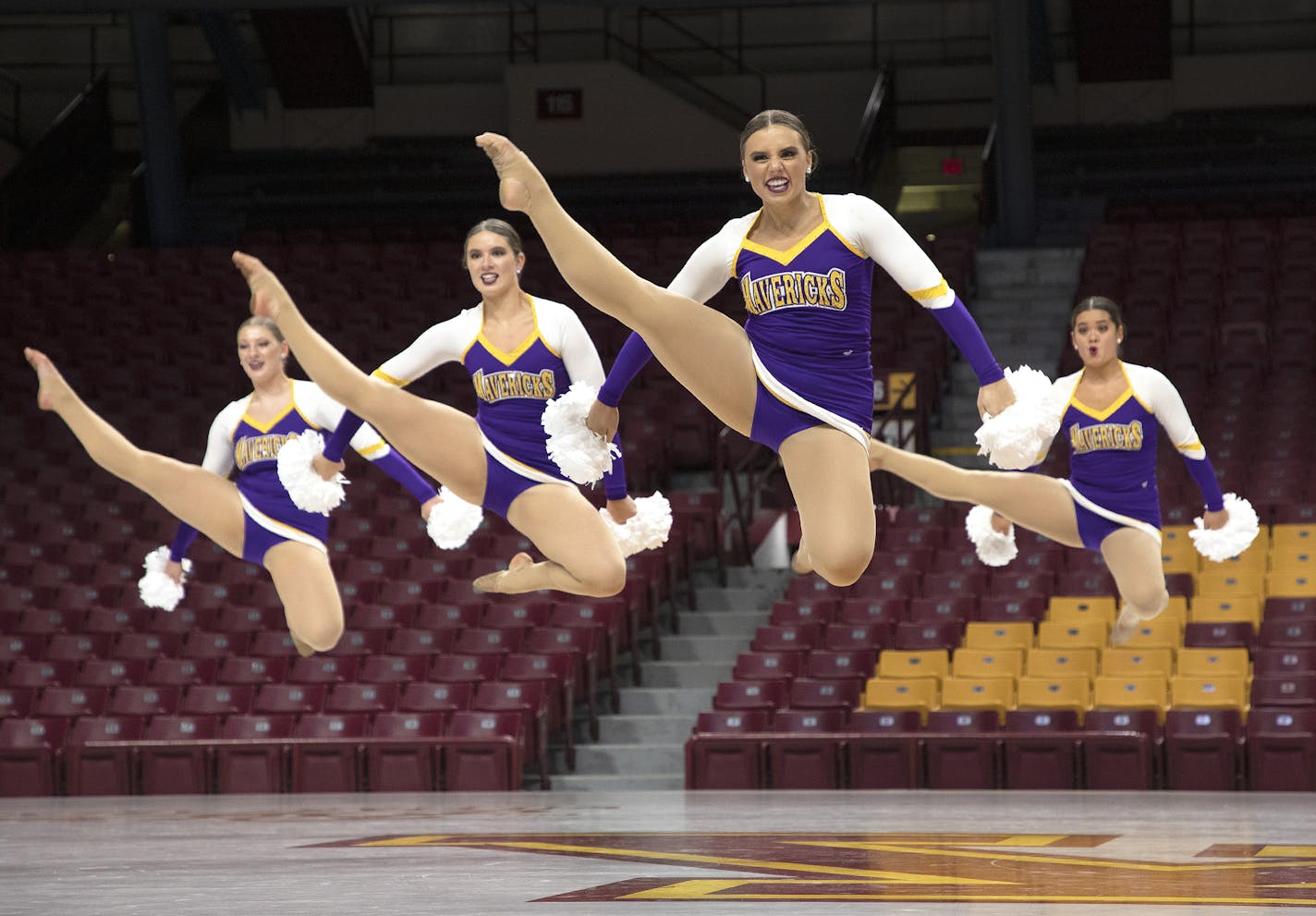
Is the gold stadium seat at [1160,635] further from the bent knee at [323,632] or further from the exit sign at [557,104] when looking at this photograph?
the exit sign at [557,104]

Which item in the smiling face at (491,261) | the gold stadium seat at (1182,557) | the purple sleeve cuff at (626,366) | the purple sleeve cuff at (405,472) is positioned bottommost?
the gold stadium seat at (1182,557)

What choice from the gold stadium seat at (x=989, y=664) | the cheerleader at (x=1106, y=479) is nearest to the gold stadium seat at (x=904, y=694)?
the gold stadium seat at (x=989, y=664)

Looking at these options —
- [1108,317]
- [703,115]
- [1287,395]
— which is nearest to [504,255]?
[1108,317]

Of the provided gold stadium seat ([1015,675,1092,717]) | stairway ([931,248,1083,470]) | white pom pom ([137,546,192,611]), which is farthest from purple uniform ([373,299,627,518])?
stairway ([931,248,1083,470])

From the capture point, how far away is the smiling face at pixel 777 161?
5500 millimetres

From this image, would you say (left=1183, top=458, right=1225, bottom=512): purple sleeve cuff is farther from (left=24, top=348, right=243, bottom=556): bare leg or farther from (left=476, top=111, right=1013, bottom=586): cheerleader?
(left=24, top=348, right=243, bottom=556): bare leg

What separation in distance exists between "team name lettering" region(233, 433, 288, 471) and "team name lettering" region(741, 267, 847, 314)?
320cm

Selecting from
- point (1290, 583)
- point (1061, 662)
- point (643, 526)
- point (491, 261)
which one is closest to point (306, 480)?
point (491, 261)

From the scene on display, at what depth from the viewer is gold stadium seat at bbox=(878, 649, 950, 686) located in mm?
11742

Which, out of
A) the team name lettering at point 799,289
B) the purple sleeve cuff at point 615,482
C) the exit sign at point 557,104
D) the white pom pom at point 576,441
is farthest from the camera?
the exit sign at point 557,104

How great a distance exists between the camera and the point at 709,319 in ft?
18.3

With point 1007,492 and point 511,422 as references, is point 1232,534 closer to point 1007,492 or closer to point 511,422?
point 1007,492

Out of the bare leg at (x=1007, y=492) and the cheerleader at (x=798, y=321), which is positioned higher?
the cheerleader at (x=798, y=321)

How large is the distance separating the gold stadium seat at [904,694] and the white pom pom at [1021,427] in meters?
5.85
